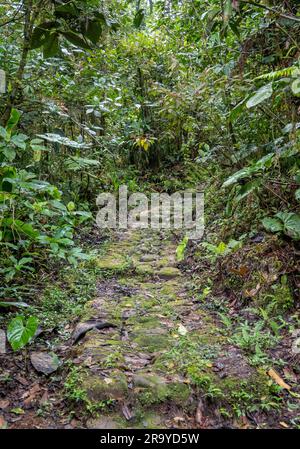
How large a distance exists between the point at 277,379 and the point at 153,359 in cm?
69

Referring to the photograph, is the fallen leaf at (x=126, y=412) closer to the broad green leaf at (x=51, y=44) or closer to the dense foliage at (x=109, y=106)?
the dense foliage at (x=109, y=106)

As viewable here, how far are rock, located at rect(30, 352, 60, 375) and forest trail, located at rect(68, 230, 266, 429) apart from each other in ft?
0.37

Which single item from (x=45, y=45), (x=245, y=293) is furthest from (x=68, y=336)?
(x=45, y=45)

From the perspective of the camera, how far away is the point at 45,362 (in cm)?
219

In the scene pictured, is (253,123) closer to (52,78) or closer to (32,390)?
(52,78)

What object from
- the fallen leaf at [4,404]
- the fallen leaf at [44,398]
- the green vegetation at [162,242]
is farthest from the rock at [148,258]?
the fallen leaf at [4,404]

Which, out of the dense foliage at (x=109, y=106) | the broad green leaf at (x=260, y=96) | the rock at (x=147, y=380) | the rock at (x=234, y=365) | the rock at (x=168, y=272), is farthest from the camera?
the rock at (x=168, y=272)

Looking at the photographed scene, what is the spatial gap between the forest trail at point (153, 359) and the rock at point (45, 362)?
0.11 m

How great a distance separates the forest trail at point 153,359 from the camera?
182 cm

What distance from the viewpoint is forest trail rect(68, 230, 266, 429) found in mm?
1824

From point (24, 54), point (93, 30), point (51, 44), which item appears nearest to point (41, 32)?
point (51, 44)

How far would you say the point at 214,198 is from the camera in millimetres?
4883

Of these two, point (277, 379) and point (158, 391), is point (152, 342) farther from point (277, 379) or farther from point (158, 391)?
point (277, 379)

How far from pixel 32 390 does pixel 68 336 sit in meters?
0.53
